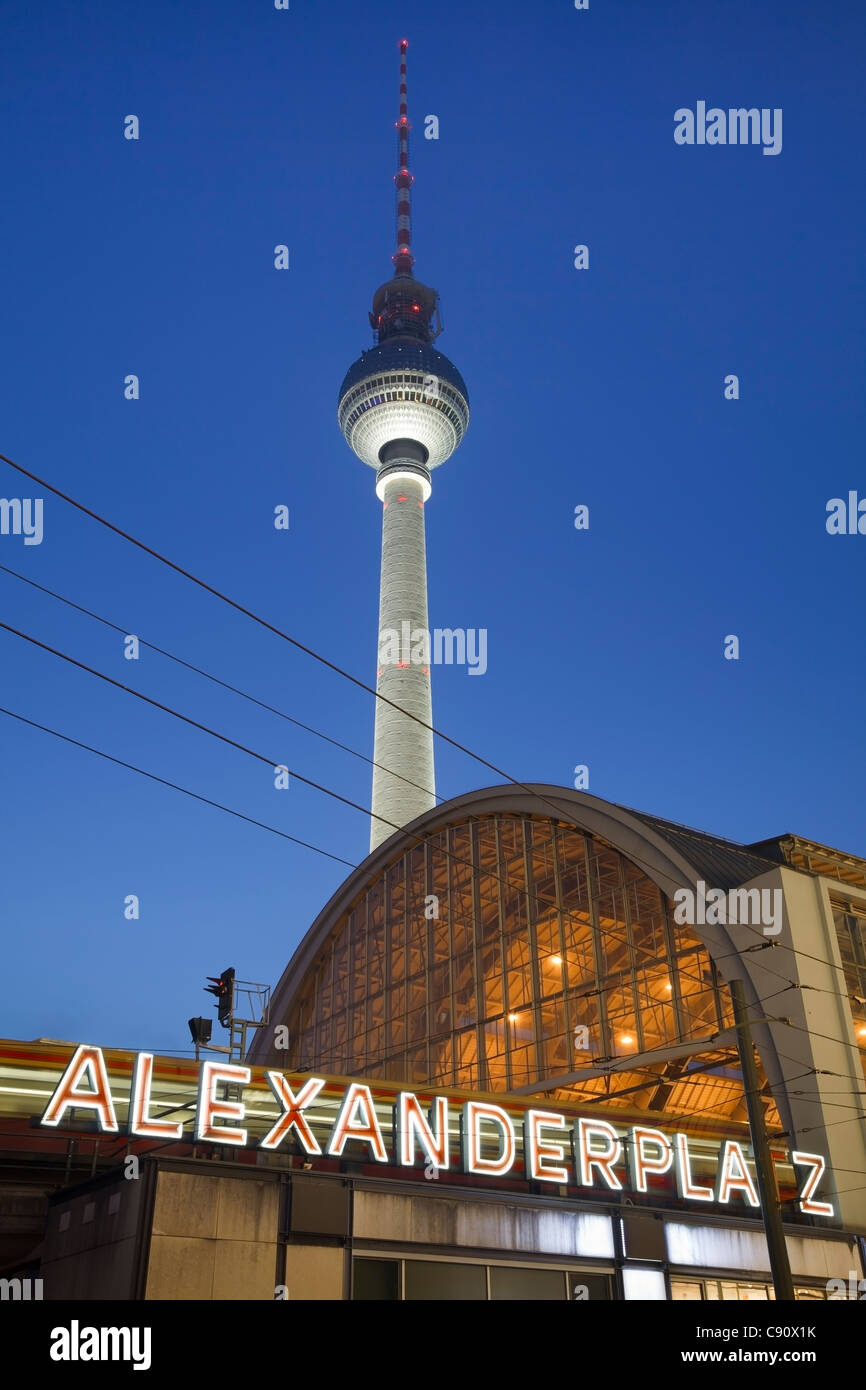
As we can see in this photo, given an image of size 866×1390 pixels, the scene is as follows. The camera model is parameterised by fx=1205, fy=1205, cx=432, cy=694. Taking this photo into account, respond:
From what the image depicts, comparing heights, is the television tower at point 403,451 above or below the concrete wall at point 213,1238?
above

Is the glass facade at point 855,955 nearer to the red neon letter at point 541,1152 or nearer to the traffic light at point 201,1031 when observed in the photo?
the red neon letter at point 541,1152

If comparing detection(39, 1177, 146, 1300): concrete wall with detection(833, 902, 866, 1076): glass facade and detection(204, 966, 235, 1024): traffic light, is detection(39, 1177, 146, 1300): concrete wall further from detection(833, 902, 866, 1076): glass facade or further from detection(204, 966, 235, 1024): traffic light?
detection(833, 902, 866, 1076): glass facade

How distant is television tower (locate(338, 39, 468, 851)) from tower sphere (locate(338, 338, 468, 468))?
10 cm

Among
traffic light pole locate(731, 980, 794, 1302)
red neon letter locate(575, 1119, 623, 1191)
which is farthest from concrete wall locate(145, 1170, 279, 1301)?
traffic light pole locate(731, 980, 794, 1302)

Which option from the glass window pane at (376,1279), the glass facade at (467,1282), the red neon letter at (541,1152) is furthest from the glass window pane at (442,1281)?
the red neon letter at (541,1152)

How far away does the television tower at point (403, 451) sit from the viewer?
9381 centimetres

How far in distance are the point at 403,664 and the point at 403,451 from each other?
28.3 m

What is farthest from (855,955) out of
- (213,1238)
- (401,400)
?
(401,400)

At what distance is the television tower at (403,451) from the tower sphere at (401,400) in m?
0.10

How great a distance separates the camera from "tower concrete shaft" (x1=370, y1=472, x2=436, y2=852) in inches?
3516
